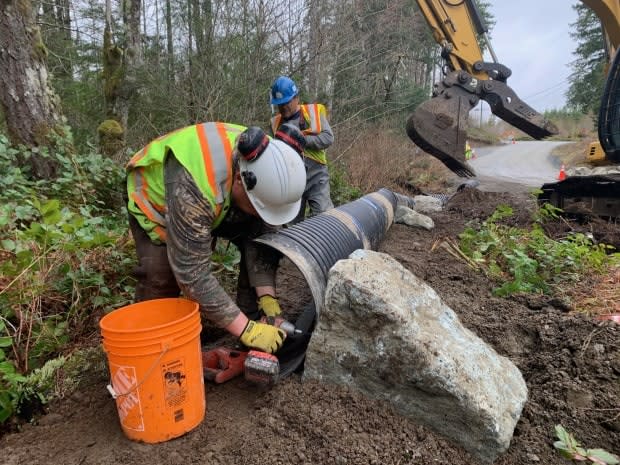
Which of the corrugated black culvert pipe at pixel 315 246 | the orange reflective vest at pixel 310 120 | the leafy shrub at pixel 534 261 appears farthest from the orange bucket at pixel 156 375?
the orange reflective vest at pixel 310 120

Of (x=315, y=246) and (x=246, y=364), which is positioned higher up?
(x=315, y=246)

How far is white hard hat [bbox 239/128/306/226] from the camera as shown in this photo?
229cm

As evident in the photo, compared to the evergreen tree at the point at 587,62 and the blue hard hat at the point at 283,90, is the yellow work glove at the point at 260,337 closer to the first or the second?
the blue hard hat at the point at 283,90

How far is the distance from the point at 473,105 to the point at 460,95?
0.32m

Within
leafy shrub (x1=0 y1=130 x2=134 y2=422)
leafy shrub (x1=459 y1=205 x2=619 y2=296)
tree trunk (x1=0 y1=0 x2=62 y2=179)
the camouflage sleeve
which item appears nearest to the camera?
the camouflage sleeve

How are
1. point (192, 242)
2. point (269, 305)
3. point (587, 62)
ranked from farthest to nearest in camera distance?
1. point (587, 62)
2. point (269, 305)
3. point (192, 242)

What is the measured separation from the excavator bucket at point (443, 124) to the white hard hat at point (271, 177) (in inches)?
220

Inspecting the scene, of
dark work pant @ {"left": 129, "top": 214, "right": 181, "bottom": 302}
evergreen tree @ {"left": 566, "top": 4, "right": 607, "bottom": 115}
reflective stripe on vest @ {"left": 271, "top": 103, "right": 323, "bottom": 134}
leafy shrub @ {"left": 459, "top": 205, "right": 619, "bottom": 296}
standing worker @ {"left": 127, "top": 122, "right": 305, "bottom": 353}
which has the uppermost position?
evergreen tree @ {"left": 566, "top": 4, "right": 607, "bottom": 115}

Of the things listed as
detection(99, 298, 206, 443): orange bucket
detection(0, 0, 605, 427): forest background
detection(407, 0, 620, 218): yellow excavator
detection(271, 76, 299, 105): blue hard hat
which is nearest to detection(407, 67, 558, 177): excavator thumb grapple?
detection(407, 0, 620, 218): yellow excavator

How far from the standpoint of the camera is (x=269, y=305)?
9.40 ft

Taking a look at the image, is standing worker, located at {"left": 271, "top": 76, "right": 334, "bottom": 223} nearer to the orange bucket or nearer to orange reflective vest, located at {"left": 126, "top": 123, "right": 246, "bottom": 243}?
orange reflective vest, located at {"left": 126, "top": 123, "right": 246, "bottom": 243}

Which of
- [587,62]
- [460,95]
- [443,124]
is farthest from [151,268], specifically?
[587,62]

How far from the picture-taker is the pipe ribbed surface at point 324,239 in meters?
2.63

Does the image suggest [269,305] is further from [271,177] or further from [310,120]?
[310,120]
